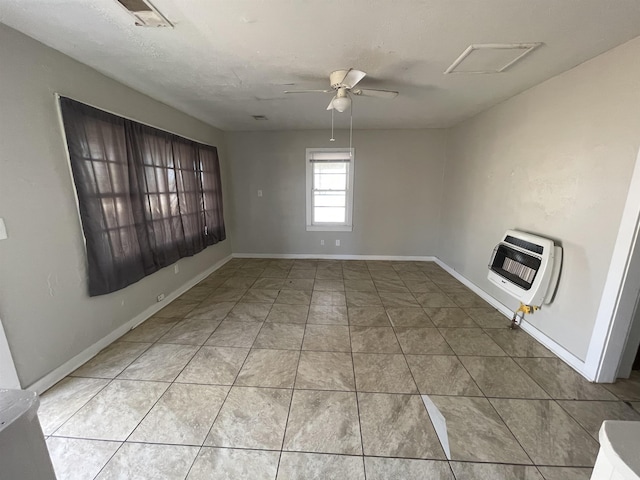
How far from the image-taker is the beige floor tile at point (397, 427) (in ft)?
4.66

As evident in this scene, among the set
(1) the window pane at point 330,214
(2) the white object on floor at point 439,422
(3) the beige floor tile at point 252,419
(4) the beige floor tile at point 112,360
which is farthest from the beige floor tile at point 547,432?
(1) the window pane at point 330,214

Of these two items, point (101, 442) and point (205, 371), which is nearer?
point (101, 442)

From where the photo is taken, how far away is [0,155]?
1.57 meters

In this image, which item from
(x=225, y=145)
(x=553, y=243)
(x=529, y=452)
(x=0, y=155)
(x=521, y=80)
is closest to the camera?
(x=529, y=452)

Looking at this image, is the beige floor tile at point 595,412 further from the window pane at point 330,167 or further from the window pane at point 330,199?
the window pane at point 330,167

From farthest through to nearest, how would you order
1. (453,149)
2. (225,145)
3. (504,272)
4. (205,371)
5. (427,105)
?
(225,145) < (453,149) < (427,105) < (504,272) < (205,371)

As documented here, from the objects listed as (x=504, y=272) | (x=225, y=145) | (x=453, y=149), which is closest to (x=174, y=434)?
(x=504, y=272)

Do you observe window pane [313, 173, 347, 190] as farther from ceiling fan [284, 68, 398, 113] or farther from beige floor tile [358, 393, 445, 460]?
beige floor tile [358, 393, 445, 460]

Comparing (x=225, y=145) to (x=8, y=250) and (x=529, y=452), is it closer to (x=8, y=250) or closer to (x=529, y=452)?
(x=8, y=250)

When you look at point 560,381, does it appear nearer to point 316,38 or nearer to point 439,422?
point 439,422

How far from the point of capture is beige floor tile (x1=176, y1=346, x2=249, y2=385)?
1.93 m

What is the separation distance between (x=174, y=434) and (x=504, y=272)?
3.07 meters

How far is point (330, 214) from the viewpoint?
491 centimetres

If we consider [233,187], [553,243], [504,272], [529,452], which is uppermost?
[233,187]
